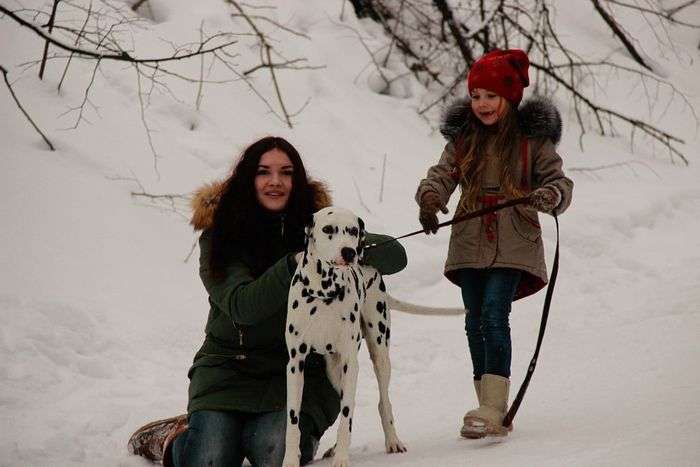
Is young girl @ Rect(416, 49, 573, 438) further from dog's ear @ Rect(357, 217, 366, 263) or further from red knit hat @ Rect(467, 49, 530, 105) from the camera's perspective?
dog's ear @ Rect(357, 217, 366, 263)

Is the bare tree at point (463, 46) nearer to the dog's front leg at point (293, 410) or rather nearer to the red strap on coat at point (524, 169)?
the red strap on coat at point (524, 169)

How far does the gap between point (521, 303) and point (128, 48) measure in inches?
178

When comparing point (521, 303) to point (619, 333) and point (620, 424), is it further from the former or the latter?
point (620, 424)

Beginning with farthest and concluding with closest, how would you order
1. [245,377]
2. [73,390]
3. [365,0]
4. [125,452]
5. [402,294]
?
[365,0] < [402,294] < [73,390] < [125,452] < [245,377]

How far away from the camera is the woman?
12.4 feet

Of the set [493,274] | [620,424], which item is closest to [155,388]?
[493,274]

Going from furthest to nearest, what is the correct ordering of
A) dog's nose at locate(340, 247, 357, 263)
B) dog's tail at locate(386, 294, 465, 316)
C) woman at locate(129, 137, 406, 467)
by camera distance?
dog's tail at locate(386, 294, 465, 316) < woman at locate(129, 137, 406, 467) < dog's nose at locate(340, 247, 357, 263)

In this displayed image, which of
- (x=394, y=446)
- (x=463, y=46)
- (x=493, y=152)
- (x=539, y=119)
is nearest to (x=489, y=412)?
(x=394, y=446)

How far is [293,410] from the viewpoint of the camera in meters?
3.45

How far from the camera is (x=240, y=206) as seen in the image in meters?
3.95

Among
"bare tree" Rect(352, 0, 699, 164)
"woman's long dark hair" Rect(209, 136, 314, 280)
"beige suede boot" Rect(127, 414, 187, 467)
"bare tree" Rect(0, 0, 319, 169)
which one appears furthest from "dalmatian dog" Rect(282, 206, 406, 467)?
"bare tree" Rect(352, 0, 699, 164)

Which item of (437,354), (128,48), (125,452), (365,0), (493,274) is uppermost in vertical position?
(365,0)

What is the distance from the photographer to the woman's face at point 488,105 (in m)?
4.09

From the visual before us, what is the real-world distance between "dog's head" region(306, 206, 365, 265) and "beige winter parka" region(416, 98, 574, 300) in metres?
0.68
